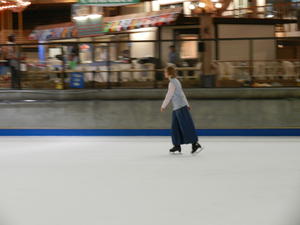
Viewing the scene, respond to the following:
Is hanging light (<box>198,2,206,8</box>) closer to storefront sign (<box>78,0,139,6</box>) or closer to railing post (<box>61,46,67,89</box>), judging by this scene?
storefront sign (<box>78,0,139,6</box>)

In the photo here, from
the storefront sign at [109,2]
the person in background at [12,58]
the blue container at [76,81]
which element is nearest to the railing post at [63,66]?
the blue container at [76,81]

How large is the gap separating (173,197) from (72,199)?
90 centimetres

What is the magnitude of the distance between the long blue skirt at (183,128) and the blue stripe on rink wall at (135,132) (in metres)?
2.44

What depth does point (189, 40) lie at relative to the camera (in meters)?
10.9

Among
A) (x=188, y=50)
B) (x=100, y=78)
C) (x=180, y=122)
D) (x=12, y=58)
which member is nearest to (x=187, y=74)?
(x=188, y=50)

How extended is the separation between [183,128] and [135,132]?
2828 millimetres

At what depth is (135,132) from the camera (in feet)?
34.7

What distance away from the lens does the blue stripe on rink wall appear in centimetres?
1023

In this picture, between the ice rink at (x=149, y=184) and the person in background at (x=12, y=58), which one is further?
the person in background at (x=12, y=58)

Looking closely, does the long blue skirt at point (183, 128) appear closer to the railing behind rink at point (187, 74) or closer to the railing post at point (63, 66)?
the railing behind rink at point (187, 74)

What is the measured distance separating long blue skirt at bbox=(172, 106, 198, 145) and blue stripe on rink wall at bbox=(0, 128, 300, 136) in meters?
2.44

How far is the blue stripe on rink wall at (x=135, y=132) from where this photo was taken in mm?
10234

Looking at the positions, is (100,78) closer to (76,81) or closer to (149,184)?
(76,81)

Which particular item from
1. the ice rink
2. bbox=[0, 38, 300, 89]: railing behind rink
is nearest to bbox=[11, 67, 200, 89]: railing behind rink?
bbox=[0, 38, 300, 89]: railing behind rink
